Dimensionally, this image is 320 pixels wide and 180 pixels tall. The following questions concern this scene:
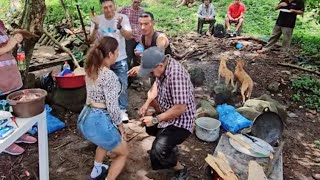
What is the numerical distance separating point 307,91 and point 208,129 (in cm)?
322

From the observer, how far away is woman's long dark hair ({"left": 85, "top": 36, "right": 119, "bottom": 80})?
3.14 metres

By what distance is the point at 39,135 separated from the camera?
3.31 meters

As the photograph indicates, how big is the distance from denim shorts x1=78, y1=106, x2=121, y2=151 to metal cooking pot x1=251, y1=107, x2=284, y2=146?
2160 millimetres

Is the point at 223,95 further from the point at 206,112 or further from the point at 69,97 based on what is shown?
the point at 69,97

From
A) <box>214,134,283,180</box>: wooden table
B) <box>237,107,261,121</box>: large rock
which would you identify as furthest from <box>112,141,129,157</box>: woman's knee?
<box>237,107,261,121</box>: large rock

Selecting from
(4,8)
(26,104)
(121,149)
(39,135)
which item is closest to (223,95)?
(121,149)

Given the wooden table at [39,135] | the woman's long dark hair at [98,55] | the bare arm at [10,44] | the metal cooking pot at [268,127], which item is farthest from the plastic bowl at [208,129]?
the bare arm at [10,44]

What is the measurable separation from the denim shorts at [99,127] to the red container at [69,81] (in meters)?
1.98

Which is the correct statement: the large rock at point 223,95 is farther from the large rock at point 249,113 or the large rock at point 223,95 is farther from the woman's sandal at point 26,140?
the woman's sandal at point 26,140

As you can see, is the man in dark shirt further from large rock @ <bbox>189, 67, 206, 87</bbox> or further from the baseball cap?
the baseball cap

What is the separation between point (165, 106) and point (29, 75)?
277cm

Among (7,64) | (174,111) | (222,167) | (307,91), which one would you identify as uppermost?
(7,64)

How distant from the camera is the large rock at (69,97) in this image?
5309mm

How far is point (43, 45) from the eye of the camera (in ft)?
31.7
